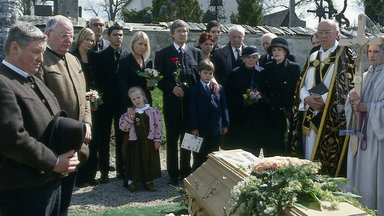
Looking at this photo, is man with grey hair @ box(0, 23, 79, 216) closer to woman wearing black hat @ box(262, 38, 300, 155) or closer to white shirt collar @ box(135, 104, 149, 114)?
white shirt collar @ box(135, 104, 149, 114)

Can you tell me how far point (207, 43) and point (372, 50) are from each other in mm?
2536

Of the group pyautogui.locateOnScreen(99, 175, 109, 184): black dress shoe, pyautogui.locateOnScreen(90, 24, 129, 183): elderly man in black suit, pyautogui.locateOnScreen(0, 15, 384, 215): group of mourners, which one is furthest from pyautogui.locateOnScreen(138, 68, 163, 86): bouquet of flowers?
pyautogui.locateOnScreen(99, 175, 109, 184): black dress shoe

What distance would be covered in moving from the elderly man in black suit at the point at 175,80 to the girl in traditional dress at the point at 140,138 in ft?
1.01

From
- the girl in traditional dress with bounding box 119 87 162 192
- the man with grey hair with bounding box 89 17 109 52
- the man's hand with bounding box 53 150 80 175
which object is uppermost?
the man with grey hair with bounding box 89 17 109 52

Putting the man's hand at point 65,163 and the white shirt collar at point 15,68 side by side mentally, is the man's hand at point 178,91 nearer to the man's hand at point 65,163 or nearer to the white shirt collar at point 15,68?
the man's hand at point 65,163

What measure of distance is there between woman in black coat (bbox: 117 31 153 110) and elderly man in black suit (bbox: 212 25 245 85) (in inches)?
45.0

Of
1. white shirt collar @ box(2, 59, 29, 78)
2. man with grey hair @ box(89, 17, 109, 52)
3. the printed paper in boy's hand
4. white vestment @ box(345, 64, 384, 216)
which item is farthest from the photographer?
man with grey hair @ box(89, 17, 109, 52)

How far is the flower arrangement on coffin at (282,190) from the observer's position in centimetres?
285

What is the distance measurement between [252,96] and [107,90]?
207 cm

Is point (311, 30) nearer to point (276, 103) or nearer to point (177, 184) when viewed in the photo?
point (276, 103)

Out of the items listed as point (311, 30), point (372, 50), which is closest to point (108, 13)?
point (311, 30)

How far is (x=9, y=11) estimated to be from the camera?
5379 mm

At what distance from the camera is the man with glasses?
5.01 meters

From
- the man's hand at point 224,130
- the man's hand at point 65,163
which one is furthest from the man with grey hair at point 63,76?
the man's hand at point 224,130
